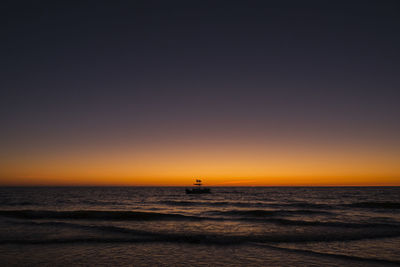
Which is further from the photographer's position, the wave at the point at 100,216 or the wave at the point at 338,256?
the wave at the point at 100,216

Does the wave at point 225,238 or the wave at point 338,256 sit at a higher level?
the wave at point 338,256

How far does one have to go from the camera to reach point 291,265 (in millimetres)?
9594

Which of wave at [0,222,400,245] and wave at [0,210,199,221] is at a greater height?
wave at [0,222,400,245]

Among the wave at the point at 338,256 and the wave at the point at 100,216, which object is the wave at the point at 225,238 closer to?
the wave at the point at 338,256

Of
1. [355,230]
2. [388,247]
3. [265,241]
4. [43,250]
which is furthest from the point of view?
[355,230]

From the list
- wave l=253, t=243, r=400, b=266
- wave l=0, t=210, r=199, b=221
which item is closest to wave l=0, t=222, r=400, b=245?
wave l=253, t=243, r=400, b=266

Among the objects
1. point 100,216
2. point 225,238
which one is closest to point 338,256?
point 225,238

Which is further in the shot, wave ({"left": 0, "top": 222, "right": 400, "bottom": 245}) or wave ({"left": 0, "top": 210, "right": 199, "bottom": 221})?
wave ({"left": 0, "top": 210, "right": 199, "bottom": 221})

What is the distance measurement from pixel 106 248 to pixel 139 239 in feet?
8.91

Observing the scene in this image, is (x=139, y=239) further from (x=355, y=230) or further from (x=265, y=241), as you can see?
(x=355, y=230)

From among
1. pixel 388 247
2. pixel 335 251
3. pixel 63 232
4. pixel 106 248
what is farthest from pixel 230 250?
pixel 63 232

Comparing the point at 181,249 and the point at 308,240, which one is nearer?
the point at 181,249

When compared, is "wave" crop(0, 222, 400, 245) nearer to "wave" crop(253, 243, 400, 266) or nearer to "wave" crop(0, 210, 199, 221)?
"wave" crop(253, 243, 400, 266)

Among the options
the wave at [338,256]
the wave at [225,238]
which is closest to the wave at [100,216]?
the wave at [225,238]
